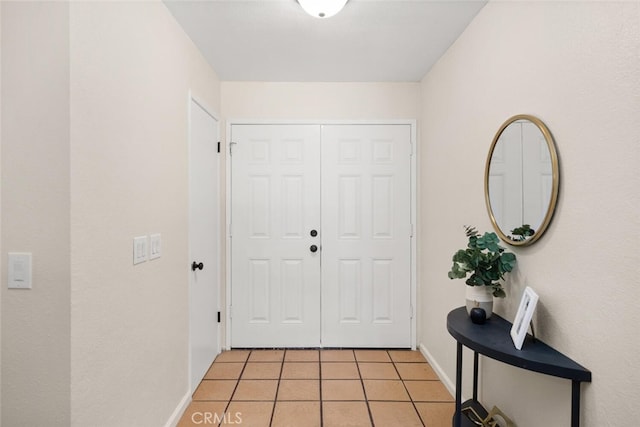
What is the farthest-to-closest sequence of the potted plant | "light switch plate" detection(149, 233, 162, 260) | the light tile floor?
the light tile floor
"light switch plate" detection(149, 233, 162, 260)
the potted plant

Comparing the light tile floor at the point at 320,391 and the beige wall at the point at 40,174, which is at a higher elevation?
the beige wall at the point at 40,174

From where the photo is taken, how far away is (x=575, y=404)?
1049 mm

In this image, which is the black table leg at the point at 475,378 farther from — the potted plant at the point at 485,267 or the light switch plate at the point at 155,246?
the light switch plate at the point at 155,246

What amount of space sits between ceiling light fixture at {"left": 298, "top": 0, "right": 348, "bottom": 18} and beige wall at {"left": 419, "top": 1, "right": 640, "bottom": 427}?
0.83 m

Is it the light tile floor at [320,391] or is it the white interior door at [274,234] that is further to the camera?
the white interior door at [274,234]

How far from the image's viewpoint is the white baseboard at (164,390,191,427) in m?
1.80

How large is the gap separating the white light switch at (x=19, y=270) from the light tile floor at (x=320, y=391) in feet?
4.30

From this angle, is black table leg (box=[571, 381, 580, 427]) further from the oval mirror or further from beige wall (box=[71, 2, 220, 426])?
beige wall (box=[71, 2, 220, 426])

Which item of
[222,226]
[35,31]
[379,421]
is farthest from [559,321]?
[222,226]

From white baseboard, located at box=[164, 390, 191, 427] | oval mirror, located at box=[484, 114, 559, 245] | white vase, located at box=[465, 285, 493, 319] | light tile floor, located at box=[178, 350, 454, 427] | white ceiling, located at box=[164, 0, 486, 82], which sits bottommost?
light tile floor, located at box=[178, 350, 454, 427]

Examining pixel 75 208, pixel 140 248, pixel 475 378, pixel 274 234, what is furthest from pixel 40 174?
pixel 475 378

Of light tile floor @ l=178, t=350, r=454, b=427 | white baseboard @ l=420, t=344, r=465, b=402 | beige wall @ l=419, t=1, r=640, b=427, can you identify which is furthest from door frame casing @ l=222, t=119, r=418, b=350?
beige wall @ l=419, t=1, r=640, b=427

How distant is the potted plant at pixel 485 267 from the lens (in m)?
1.45

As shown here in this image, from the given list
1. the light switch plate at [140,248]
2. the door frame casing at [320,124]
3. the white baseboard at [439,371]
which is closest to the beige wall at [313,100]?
the door frame casing at [320,124]
